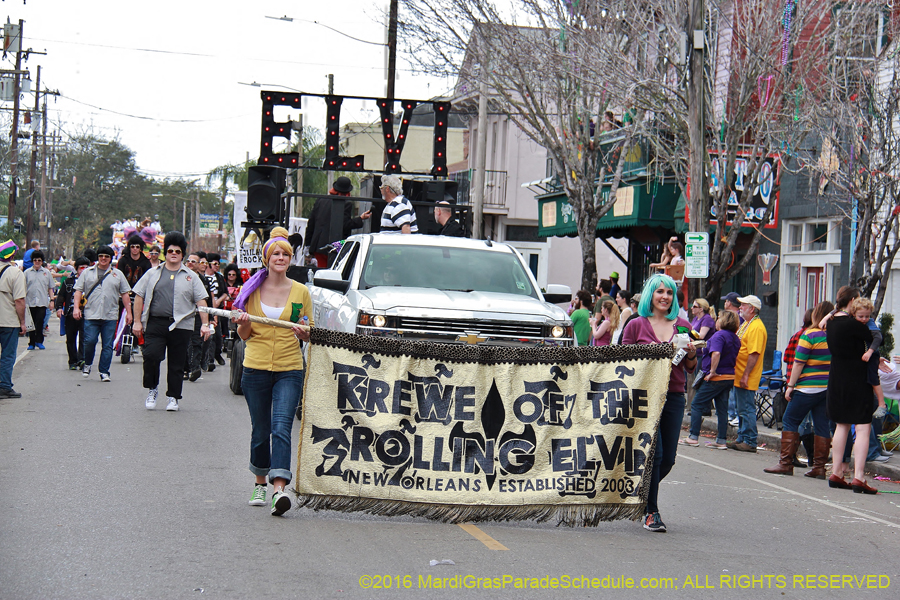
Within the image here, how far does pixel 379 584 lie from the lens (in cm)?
571

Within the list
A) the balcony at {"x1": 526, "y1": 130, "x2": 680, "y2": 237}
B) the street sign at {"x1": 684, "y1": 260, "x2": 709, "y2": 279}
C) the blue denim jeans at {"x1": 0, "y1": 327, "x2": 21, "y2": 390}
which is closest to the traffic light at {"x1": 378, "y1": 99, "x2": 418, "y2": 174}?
the street sign at {"x1": 684, "y1": 260, "x2": 709, "y2": 279}

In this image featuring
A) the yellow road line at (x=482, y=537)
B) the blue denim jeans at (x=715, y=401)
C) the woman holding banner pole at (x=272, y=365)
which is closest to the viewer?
the yellow road line at (x=482, y=537)

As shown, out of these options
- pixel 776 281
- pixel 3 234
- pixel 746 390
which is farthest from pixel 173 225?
pixel 746 390

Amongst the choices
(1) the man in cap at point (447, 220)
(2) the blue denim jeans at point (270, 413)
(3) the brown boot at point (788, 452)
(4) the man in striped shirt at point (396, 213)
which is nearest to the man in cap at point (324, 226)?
(4) the man in striped shirt at point (396, 213)

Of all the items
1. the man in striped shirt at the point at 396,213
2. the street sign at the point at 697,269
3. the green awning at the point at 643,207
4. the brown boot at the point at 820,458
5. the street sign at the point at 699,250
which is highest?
the green awning at the point at 643,207

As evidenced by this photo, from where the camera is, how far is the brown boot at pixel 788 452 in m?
11.4

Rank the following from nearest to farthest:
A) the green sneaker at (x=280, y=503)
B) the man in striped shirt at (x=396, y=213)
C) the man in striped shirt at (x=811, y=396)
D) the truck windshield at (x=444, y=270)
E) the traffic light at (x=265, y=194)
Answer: the green sneaker at (x=280, y=503) < the truck windshield at (x=444, y=270) < the man in striped shirt at (x=811, y=396) < the man in striped shirt at (x=396, y=213) < the traffic light at (x=265, y=194)

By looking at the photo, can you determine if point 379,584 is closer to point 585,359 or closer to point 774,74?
point 585,359

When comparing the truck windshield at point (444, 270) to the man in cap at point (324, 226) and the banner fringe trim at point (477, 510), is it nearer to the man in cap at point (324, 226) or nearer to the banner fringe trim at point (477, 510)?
the man in cap at point (324, 226)

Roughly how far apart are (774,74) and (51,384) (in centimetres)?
1230

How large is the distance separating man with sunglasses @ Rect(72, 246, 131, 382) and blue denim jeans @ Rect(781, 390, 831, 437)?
980 cm

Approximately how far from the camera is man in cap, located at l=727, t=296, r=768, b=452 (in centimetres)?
1323

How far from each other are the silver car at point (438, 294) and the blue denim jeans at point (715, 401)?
328 cm

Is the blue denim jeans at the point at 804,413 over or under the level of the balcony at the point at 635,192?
under
